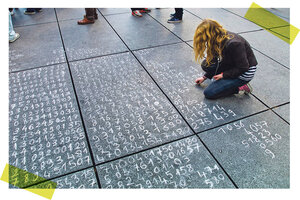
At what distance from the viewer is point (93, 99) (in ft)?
9.65

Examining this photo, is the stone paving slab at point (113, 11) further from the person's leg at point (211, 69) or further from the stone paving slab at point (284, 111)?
the stone paving slab at point (284, 111)

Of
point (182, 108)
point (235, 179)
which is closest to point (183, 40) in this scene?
point (182, 108)

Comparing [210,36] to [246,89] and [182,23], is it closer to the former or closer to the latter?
[246,89]

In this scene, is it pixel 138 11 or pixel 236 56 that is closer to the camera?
pixel 236 56

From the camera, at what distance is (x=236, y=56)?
8.30 feet

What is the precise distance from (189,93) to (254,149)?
1153 mm

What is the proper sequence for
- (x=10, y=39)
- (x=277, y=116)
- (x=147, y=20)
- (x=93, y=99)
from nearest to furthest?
1. (x=277, y=116)
2. (x=93, y=99)
3. (x=10, y=39)
4. (x=147, y=20)

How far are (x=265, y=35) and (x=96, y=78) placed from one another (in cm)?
388

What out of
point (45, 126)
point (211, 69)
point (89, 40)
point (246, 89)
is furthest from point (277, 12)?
point (45, 126)

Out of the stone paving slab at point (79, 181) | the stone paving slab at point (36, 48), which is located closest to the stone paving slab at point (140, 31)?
the stone paving slab at point (36, 48)

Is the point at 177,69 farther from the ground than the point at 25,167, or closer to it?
farther from the ground

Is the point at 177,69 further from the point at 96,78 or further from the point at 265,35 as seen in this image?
the point at 265,35

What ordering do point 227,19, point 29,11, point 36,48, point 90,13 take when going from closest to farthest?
point 36,48 < point 90,13 < point 227,19 < point 29,11

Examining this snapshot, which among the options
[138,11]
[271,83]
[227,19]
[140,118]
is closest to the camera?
[140,118]
